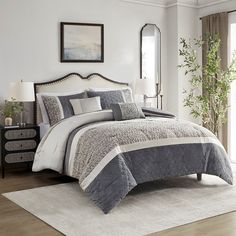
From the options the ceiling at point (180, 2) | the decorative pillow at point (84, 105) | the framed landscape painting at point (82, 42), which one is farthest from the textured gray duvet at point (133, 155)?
the ceiling at point (180, 2)

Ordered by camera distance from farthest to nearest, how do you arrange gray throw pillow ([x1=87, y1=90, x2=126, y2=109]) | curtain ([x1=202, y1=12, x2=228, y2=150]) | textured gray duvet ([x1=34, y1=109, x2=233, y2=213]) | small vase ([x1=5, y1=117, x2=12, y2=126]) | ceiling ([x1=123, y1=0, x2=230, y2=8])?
1. ceiling ([x1=123, y1=0, x2=230, y2=8])
2. curtain ([x1=202, y1=12, x2=228, y2=150])
3. gray throw pillow ([x1=87, y1=90, x2=126, y2=109])
4. small vase ([x1=5, y1=117, x2=12, y2=126])
5. textured gray duvet ([x1=34, y1=109, x2=233, y2=213])

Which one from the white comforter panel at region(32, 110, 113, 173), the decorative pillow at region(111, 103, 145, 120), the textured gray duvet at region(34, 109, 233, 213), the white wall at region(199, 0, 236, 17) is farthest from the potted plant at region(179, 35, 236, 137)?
the white comforter panel at region(32, 110, 113, 173)

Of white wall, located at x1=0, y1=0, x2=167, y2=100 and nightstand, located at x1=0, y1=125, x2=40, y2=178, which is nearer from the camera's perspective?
nightstand, located at x1=0, y1=125, x2=40, y2=178

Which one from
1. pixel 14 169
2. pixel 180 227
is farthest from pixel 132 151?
pixel 14 169

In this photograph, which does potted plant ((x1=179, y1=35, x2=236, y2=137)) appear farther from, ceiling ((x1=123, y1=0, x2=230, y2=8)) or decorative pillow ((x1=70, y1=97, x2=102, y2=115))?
decorative pillow ((x1=70, y1=97, x2=102, y2=115))

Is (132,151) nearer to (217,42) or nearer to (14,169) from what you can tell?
(14,169)

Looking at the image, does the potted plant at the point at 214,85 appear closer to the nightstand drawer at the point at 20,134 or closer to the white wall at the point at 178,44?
the white wall at the point at 178,44

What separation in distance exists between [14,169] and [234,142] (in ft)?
11.4

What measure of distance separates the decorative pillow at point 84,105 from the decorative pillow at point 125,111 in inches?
25.6

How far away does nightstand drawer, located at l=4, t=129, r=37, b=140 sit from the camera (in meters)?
5.07

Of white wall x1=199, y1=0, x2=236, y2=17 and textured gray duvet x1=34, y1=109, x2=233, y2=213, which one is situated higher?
white wall x1=199, y1=0, x2=236, y2=17

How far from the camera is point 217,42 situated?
5777mm

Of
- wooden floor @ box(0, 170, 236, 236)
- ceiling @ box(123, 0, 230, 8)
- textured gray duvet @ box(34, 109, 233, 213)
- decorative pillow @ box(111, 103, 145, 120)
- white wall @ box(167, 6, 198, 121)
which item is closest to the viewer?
wooden floor @ box(0, 170, 236, 236)

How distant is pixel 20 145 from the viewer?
17.0 ft
